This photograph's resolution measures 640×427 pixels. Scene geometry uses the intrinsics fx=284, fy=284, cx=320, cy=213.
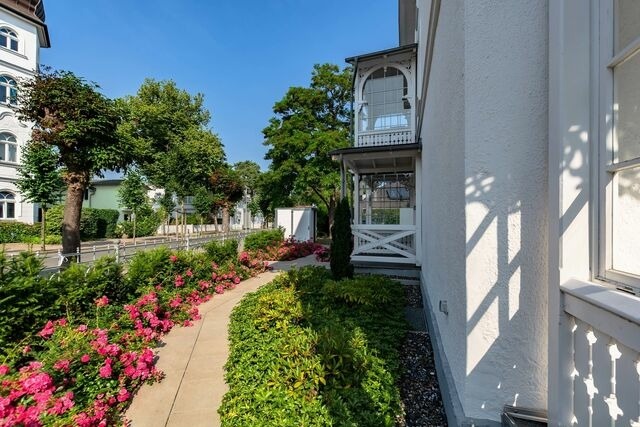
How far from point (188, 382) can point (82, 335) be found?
131cm

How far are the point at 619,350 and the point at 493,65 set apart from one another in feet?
5.29

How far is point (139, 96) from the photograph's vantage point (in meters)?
26.9

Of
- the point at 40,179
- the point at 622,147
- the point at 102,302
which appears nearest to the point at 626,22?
the point at 622,147

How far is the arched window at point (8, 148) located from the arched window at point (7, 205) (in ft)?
7.35

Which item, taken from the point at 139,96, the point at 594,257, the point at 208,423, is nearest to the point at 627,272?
the point at 594,257

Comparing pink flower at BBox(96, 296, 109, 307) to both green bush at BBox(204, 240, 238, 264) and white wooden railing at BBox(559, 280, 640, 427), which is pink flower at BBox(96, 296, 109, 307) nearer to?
green bush at BBox(204, 240, 238, 264)

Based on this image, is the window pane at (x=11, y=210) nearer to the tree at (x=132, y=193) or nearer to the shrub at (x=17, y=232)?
the shrub at (x=17, y=232)

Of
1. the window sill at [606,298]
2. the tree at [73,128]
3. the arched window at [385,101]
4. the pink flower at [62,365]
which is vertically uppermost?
the arched window at [385,101]

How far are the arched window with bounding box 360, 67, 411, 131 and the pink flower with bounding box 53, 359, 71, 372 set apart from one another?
27.4 feet

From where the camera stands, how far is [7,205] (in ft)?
59.9

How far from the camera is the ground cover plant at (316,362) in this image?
244cm

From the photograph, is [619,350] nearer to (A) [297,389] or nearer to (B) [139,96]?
(A) [297,389]

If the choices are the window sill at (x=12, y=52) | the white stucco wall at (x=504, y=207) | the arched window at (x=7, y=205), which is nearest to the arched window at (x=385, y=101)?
the white stucco wall at (x=504, y=207)

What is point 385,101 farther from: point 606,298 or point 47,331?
point 47,331
